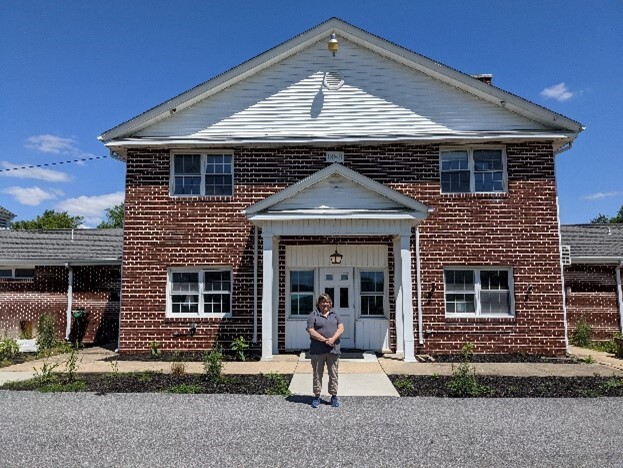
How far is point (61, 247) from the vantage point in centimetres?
1859

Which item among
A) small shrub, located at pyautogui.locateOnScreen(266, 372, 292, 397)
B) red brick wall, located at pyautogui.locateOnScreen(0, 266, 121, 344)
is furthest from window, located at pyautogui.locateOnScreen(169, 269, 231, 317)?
red brick wall, located at pyautogui.locateOnScreen(0, 266, 121, 344)

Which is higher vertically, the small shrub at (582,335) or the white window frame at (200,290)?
the white window frame at (200,290)

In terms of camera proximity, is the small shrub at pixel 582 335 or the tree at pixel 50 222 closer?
the small shrub at pixel 582 335

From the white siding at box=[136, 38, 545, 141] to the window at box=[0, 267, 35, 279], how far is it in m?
7.22

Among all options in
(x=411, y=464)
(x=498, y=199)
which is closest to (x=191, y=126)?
(x=498, y=199)

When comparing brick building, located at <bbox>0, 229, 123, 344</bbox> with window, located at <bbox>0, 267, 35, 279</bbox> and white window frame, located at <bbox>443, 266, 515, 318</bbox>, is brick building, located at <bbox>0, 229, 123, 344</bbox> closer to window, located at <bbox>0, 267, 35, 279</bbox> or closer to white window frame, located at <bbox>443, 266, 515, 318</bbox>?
window, located at <bbox>0, 267, 35, 279</bbox>

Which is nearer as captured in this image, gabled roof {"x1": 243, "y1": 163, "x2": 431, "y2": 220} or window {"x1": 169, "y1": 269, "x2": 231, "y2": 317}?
gabled roof {"x1": 243, "y1": 163, "x2": 431, "y2": 220}

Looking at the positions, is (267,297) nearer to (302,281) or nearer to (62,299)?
(302,281)

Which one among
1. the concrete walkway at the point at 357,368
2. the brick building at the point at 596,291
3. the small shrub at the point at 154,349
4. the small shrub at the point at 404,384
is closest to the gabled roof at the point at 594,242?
the brick building at the point at 596,291

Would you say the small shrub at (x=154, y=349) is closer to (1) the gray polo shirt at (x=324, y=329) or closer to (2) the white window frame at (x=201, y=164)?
(2) the white window frame at (x=201, y=164)

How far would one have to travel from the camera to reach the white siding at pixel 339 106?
45.6 ft

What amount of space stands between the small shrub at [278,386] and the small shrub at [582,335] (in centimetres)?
1090

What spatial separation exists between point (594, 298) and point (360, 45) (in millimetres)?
11364

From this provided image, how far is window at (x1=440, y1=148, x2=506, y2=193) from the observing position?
13.9 meters
